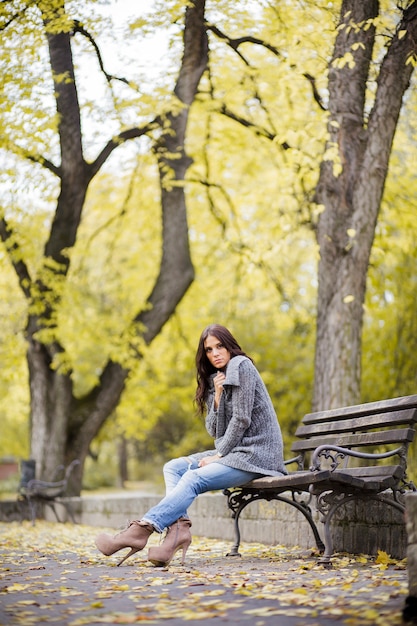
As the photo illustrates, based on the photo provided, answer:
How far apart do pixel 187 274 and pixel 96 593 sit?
8371 millimetres

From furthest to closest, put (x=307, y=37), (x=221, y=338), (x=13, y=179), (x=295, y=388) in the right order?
(x=295, y=388), (x=13, y=179), (x=307, y=37), (x=221, y=338)

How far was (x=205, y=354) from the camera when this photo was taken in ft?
20.8

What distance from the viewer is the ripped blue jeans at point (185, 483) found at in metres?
5.53

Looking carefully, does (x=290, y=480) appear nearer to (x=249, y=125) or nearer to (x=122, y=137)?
(x=122, y=137)

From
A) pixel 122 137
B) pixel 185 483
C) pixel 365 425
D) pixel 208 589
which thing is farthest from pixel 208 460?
pixel 122 137

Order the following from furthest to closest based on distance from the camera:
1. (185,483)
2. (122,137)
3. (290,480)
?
(122,137), (185,483), (290,480)

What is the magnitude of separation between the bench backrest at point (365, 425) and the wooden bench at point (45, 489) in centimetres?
590

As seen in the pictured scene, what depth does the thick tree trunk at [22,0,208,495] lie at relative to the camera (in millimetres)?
12188

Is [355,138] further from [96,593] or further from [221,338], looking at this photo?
[96,593]

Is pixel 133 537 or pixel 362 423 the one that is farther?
pixel 362 423

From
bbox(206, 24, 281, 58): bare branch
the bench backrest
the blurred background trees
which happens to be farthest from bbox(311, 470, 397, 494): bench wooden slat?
bbox(206, 24, 281, 58): bare branch

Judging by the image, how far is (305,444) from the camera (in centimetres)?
677

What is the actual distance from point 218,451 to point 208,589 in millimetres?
1595

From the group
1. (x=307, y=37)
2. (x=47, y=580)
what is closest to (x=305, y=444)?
(x=47, y=580)
